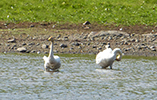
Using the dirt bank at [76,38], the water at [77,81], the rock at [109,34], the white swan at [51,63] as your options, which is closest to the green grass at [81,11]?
the dirt bank at [76,38]

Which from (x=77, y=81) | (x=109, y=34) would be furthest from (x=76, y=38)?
(x=77, y=81)

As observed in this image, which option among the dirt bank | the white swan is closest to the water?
the white swan

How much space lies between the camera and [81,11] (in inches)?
1328

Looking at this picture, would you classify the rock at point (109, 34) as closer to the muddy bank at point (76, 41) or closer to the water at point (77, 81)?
the muddy bank at point (76, 41)

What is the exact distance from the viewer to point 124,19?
3141 centimetres

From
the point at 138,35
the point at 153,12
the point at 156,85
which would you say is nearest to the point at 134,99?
the point at 156,85

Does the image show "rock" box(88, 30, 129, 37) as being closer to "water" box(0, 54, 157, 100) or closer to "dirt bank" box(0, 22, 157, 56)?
"dirt bank" box(0, 22, 157, 56)

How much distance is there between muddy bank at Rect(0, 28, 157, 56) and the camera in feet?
78.1

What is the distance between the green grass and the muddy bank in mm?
4035

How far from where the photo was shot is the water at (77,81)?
35.0 ft

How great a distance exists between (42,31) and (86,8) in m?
8.33

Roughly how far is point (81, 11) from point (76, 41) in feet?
28.9

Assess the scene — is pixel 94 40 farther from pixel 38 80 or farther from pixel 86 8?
pixel 38 80

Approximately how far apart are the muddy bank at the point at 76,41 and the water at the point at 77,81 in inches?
184
